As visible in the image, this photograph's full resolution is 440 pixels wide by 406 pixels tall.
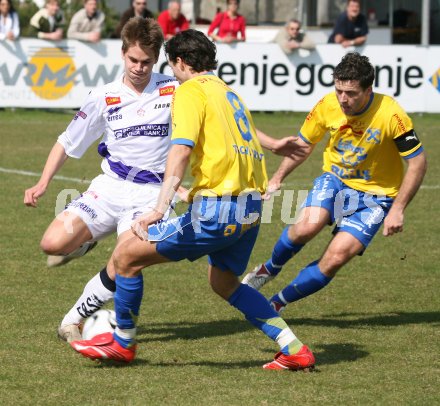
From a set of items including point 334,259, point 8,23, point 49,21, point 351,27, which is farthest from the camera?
point 351,27

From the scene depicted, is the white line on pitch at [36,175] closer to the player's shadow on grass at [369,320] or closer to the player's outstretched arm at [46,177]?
the player's shadow on grass at [369,320]

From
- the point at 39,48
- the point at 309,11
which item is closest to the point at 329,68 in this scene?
the point at 39,48

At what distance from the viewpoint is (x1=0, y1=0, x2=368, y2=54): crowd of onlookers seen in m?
19.0

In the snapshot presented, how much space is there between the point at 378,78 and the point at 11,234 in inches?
404

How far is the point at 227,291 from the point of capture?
6.08 meters

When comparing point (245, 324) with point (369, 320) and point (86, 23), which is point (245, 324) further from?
point (86, 23)

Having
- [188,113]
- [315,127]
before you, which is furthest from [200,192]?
[315,127]

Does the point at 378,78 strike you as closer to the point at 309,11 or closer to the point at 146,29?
the point at 309,11

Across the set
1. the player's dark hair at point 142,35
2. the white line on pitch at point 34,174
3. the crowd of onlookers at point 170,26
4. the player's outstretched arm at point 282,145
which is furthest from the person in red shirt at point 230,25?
the player's outstretched arm at point 282,145

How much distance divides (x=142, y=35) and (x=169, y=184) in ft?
4.21

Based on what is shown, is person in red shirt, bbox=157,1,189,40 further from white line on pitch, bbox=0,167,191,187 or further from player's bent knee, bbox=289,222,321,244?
player's bent knee, bbox=289,222,321,244

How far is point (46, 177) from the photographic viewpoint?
21.7 feet

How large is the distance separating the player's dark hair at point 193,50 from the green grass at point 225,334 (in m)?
1.68

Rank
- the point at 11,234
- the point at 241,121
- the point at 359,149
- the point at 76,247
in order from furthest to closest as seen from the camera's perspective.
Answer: the point at 11,234, the point at 359,149, the point at 76,247, the point at 241,121
